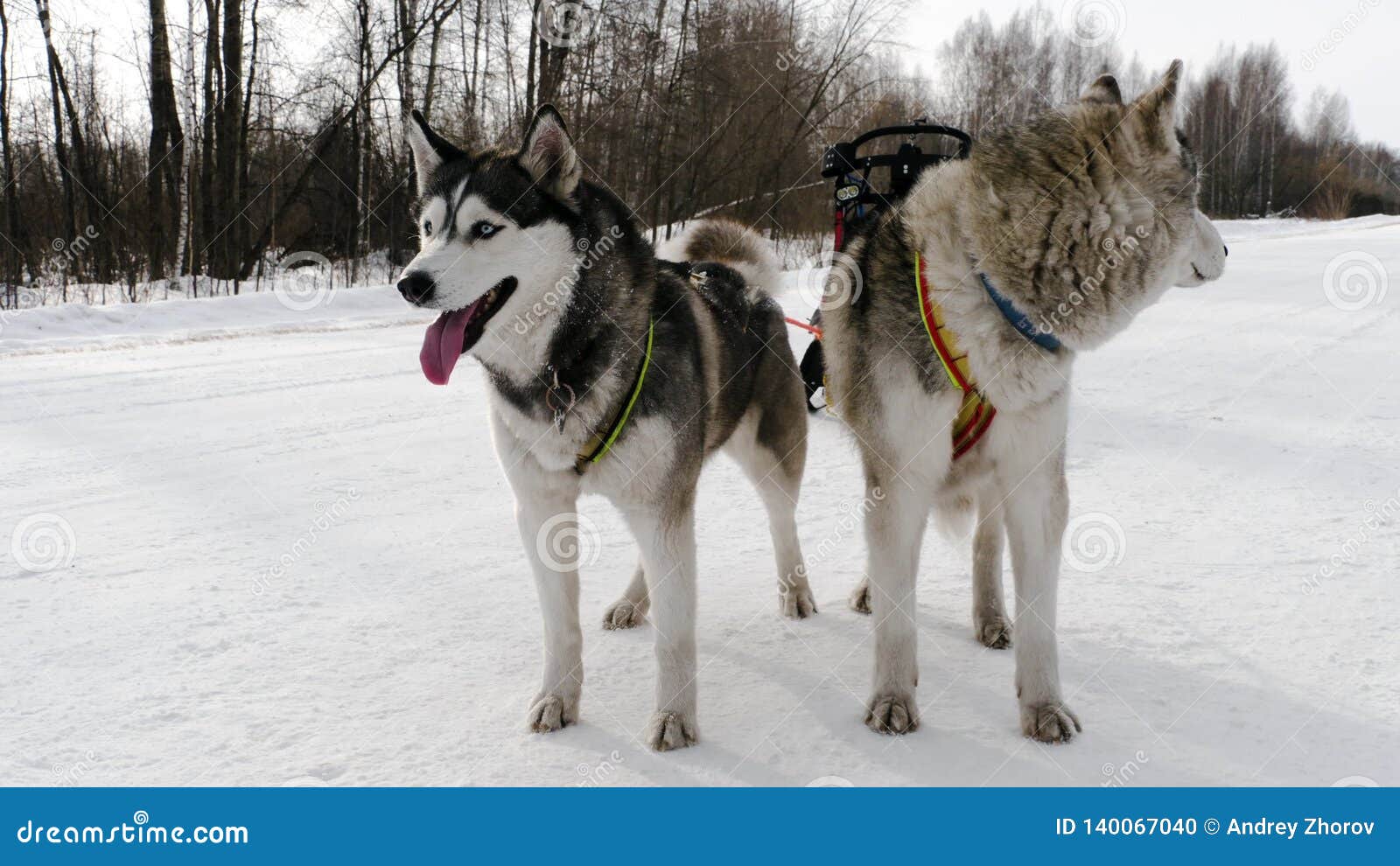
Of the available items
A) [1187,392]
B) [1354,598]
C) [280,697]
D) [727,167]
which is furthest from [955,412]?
[727,167]

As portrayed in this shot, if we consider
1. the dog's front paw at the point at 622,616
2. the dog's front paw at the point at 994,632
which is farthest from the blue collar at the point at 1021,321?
the dog's front paw at the point at 622,616

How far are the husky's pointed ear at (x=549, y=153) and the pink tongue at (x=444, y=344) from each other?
405mm

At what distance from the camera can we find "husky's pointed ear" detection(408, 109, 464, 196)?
264 cm

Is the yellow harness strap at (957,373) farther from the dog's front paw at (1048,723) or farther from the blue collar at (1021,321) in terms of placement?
the dog's front paw at (1048,723)

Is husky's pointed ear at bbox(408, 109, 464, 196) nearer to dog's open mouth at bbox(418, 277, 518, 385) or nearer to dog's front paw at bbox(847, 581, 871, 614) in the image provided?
dog's open mouth at bbox(418, 277, 518, 385)

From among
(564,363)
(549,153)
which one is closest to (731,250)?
(549,153)

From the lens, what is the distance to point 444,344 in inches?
94.0

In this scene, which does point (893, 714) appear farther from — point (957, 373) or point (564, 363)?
point (564, 363)

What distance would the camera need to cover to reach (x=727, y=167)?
59.1 ft

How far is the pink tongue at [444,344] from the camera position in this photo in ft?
7.77

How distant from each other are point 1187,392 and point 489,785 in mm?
5550

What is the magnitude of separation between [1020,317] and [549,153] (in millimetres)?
1301

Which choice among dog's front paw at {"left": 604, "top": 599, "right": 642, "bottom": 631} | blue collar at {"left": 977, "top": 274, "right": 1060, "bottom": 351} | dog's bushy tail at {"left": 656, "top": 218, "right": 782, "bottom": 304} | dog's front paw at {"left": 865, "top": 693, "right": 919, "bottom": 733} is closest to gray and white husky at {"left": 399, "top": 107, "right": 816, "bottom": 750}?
dog's front paw at {"left": 865, "top": 693, "right": 919, "bottom": 733}
